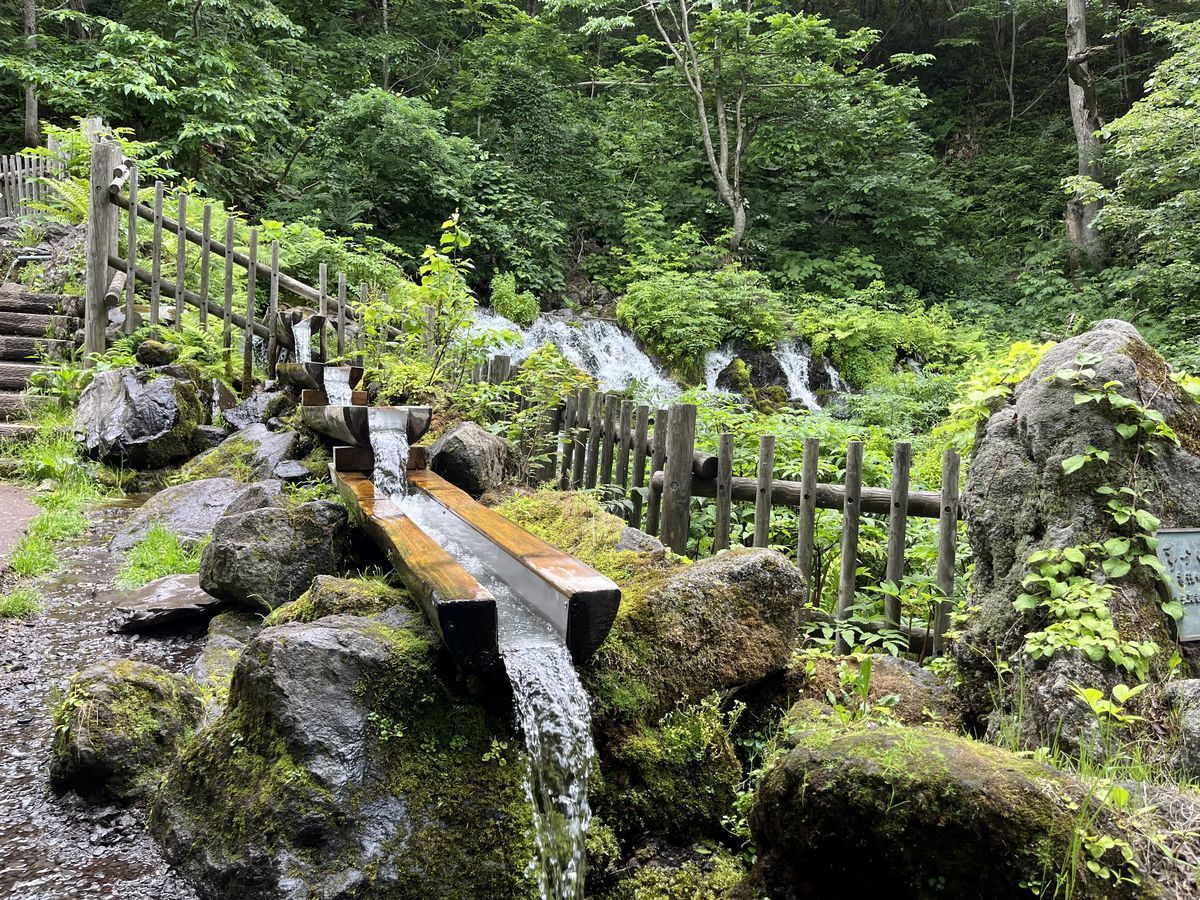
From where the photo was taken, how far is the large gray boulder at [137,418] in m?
8.16

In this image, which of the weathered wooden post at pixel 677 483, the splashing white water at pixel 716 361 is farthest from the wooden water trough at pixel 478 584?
the splashing white water at pixel 716 361

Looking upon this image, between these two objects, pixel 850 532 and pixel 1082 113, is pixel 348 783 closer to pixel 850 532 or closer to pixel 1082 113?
pixel 850 532

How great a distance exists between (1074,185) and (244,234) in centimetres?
1648

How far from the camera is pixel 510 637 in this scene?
3221 mm

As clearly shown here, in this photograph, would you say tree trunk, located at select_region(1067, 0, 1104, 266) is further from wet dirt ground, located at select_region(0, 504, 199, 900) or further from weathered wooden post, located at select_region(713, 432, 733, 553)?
wet dirt ground, located at select_region(0, 504, 199, 900)

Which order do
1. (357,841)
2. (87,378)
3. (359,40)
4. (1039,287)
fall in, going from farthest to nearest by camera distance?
(359,40), (1039,287), (87,378), (357,841)

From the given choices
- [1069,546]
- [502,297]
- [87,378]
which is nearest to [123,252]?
[87,378]

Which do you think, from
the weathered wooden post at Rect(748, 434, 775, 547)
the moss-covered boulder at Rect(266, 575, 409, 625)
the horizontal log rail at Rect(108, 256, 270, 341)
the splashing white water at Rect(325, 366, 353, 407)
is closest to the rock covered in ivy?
the weathered wooden post at Rect(748, 434, 775, 547)

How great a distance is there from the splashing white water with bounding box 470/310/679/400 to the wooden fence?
7.88 metres

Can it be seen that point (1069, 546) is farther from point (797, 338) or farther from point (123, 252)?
point (797, 338)

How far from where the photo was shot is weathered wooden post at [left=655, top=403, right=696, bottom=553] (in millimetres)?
5359

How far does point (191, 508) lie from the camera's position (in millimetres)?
6828

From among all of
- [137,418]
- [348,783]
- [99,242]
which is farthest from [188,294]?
[348,783]

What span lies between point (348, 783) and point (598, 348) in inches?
534
